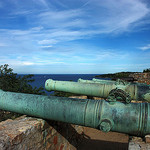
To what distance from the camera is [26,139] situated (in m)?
2.22

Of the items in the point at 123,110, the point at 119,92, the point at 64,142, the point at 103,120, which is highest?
the point at 119,92

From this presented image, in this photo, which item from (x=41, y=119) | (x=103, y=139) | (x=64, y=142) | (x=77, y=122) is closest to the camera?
(x=77, y=122)

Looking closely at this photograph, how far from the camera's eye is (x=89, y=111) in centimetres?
208

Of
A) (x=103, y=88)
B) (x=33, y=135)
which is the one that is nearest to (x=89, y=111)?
(x=33, y=135)

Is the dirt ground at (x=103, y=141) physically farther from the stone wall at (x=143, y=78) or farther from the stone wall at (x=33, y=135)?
the stone wall at (x=143, y=78)

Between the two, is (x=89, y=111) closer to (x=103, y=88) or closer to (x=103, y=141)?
(x=103, y=88)

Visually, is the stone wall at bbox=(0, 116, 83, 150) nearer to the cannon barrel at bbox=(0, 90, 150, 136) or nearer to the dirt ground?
the cannon barrel at bbox=(0, 90, 150, 136)

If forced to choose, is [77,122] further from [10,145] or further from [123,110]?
[10,145]

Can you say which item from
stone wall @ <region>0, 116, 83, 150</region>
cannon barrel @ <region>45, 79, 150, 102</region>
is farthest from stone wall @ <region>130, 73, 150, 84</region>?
stone wall @ <region>0, 116, 83, 150</region>

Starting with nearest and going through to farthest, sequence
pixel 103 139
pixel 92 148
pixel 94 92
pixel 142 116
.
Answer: pixel 142 116
pixel 94 92
pixel 92 148
pixel 103 139

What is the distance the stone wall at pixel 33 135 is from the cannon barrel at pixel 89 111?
21 centimetres

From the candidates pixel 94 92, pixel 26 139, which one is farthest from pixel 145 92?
pixel 26 139

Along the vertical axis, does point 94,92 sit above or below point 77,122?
above

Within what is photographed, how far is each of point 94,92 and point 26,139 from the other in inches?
84.1
